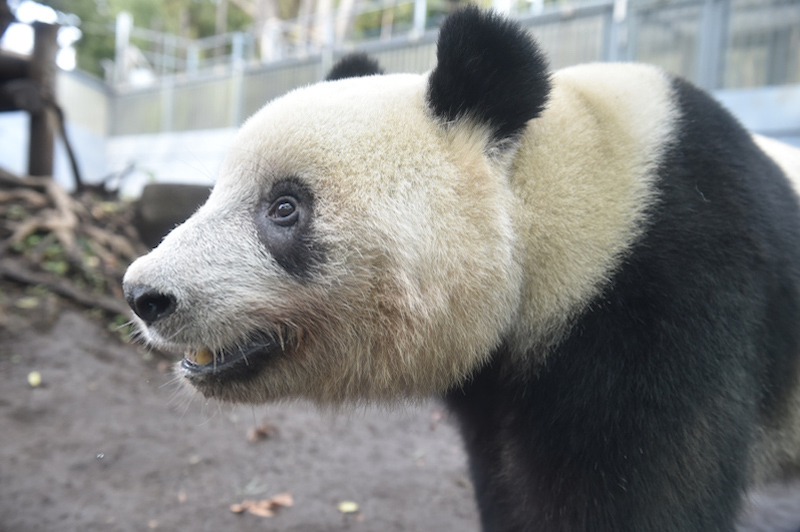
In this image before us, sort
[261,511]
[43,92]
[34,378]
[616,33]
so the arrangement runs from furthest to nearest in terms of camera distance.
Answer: [616,33] < [43,92] < [34,378] < [261,511]

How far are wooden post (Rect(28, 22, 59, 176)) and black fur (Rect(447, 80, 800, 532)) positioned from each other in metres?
6.35

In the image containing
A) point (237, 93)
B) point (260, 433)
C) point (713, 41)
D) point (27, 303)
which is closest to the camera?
point (260, 433)

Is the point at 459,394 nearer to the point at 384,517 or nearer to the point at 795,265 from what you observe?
the point at 795,265

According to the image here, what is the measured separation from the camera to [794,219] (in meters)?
2.17

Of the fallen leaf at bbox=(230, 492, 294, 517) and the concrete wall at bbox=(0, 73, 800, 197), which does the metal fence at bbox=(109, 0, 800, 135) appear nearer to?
the fallen leaf at bbox=(230, 492, 294, 517)

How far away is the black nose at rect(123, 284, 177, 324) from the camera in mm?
1854

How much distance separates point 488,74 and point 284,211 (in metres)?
0.80

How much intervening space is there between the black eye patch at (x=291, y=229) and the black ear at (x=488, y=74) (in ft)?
1.81

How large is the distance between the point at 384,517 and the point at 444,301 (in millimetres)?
2231

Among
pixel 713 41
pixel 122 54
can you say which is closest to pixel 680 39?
pixel 713 41

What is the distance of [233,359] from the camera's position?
6.76 ft

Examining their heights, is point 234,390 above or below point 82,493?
above

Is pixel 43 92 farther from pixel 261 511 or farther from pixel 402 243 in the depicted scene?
pixel 402 243

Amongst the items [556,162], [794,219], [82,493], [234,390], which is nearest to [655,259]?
[556,162]
